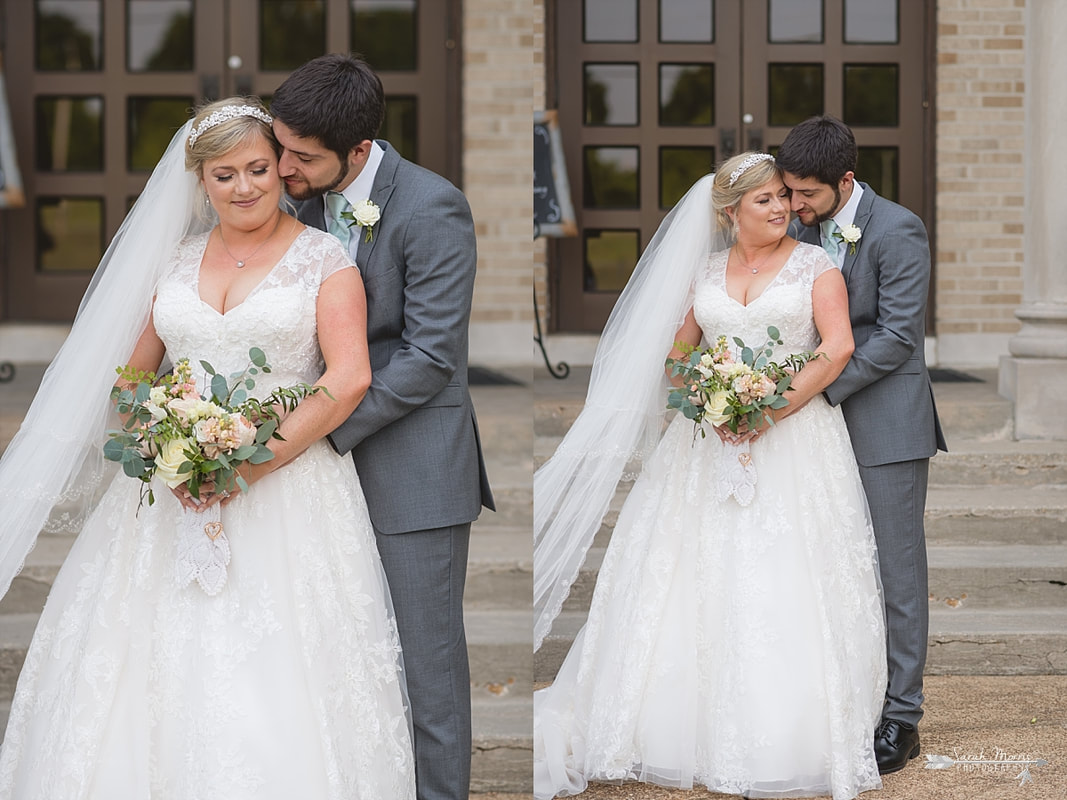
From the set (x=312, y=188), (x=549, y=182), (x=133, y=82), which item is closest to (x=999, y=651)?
(x=312, y=188)

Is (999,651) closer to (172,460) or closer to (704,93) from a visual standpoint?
(172,460)

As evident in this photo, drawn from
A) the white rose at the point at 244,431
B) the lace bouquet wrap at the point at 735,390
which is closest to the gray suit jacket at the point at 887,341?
the lace bouquet wrap at the point at 735,390

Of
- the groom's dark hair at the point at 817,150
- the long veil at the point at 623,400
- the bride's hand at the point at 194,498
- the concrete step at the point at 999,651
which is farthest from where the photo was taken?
the concrete step at the point at 999,651

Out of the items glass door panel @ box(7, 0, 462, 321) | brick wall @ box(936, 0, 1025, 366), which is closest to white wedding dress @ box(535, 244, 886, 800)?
glass door panel @ box(7, 0, 462, 321)

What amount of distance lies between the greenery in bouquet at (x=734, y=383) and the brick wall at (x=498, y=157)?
414cm

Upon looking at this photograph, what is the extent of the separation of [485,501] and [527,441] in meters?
2.57

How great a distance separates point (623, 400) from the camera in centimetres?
381

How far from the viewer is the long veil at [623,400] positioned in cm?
379

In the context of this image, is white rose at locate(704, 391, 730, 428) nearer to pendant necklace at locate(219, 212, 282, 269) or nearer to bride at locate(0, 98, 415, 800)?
bride at locate(0, 98, 415, 800)

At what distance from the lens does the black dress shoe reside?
147 inches

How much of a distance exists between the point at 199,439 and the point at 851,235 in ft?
7.06

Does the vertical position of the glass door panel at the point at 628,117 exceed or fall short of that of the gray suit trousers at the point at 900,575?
it exceeds it

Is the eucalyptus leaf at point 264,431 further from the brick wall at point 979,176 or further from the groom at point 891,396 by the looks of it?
the brick wall at point 979,176

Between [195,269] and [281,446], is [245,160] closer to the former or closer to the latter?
[195,269]
